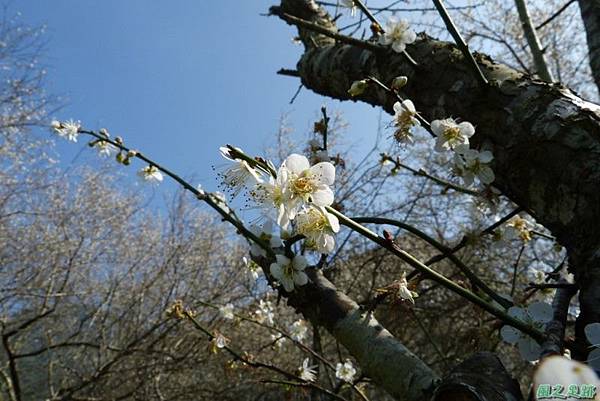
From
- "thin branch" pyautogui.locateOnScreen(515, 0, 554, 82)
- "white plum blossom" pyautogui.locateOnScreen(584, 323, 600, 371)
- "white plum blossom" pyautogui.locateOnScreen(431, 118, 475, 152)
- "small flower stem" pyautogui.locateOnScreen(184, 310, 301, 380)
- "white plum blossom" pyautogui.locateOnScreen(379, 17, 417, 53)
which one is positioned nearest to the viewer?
"white plum blossom" pyautogui.locateOnScreen(584, 323, 600, 371)

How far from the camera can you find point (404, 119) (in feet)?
3.90

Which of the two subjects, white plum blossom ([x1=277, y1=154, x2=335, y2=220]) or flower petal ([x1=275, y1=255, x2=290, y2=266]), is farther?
flower petal ([x1=275, y1=255, x2=290, y2=266])

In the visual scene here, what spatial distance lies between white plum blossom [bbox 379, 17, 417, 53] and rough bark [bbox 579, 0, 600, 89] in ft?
2.85

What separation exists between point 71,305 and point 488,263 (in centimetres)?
596

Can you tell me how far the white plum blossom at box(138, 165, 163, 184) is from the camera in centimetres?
209

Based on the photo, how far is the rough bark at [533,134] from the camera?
0.94m

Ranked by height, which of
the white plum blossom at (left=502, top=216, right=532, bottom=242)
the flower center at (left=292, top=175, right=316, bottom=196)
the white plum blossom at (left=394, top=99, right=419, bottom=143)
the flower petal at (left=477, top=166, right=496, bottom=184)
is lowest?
the flower center at (left=292, top=175, right=316, bottom=196)

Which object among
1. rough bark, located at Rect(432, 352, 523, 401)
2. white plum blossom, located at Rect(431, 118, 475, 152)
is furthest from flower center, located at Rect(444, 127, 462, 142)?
rough bark, located at Rect(432, 352, 523, 401)

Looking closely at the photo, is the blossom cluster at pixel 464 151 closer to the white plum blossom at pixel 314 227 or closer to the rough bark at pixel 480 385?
the white plum blossom at pixel 314 227

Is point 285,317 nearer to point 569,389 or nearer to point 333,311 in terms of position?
point 333,311

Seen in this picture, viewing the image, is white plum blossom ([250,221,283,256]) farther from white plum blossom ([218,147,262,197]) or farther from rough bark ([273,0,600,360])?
rough bark ([273,0,600,360])

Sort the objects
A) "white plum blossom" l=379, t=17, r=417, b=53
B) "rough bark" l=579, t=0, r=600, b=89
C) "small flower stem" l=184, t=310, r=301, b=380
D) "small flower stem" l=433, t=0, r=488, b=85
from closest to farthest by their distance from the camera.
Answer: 1. "small flower stem" l=433, t=0, r=488, b=85
2. "white plum blossom" l=379, t=17, r=417, b=53
3. "small flower stem" l=184, t=310, r=301, b=380
4. "rough bark" l=579, t=0, r=600, b=89

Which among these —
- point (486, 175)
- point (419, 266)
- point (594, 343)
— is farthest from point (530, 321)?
point (486, 175)

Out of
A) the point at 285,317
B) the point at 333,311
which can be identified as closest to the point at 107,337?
the point at 285,317
